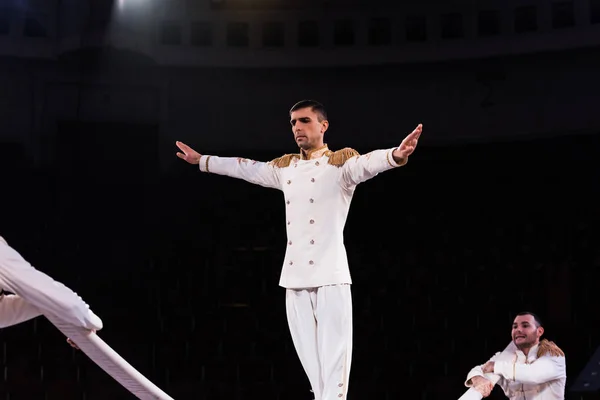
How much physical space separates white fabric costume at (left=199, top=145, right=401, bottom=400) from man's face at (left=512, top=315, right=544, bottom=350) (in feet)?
4.13

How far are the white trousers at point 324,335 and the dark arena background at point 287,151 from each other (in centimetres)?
289

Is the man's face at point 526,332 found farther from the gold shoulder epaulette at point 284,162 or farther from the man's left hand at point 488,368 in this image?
the gold shoulder epaulette at point 284,162

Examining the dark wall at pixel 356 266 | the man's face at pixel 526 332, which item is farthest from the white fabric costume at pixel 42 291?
the dark wall at pixel 356 266

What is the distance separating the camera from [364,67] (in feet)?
21.9

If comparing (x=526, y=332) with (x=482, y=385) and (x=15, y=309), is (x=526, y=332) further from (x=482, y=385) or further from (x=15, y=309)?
(x=15, y=309)

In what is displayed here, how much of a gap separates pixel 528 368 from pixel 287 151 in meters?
3.10

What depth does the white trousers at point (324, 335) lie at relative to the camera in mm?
3152

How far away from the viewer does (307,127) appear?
333 centimetres

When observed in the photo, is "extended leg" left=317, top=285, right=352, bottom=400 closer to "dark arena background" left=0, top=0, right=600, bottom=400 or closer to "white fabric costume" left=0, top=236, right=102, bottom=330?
"white fabric costume" left=0, top=236, right=102, bottom=330

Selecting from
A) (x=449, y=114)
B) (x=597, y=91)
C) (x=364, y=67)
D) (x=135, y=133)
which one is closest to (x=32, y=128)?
(x=135, y=133)

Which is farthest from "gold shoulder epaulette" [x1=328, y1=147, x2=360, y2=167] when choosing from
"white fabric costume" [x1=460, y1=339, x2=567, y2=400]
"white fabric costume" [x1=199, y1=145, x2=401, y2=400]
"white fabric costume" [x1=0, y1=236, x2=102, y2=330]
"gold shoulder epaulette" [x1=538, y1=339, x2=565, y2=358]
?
"gold shoulder epaulette" [x1=538, y1=339, x2=565, y2=358]

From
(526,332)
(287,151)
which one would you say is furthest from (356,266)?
(526,332)

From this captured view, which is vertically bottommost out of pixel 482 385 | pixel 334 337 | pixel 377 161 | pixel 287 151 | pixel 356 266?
pixel 482 385

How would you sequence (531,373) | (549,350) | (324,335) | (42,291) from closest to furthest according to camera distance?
1. (42,291)
2. (324,335)
3. (531,373)
4. (549,350)
